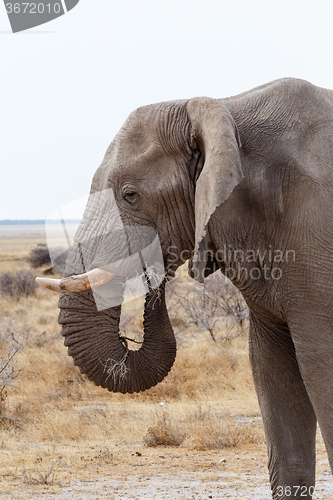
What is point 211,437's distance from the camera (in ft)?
23.7

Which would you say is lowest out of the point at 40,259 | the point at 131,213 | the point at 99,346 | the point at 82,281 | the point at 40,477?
the point at 40,259

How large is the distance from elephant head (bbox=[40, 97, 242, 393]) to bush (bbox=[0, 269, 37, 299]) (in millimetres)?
20188

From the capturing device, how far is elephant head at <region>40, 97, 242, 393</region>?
124 inches

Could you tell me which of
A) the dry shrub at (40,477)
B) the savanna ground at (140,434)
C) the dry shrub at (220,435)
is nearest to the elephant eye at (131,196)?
the savanna ground at (140,434)

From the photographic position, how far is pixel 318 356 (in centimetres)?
297

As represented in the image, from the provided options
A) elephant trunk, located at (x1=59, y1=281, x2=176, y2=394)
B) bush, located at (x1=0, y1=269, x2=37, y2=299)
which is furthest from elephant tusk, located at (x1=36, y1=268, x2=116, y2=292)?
bush, located at (x1=0, y1=269, x2=37, y2=299)

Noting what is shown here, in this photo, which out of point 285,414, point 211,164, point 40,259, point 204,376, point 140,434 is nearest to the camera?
point 211,164

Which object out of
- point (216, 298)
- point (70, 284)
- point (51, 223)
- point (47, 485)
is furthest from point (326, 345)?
point (216, 298)

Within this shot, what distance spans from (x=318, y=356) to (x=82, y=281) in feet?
3.69

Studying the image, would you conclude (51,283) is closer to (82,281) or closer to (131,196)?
(82,281)

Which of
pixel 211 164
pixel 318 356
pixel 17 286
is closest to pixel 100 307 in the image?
pixel 211 164

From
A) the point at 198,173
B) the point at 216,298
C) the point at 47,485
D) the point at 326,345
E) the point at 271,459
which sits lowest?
the point at 216,298

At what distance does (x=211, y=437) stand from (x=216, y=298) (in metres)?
6.61

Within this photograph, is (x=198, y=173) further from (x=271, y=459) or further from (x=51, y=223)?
(x=271, y=459)
